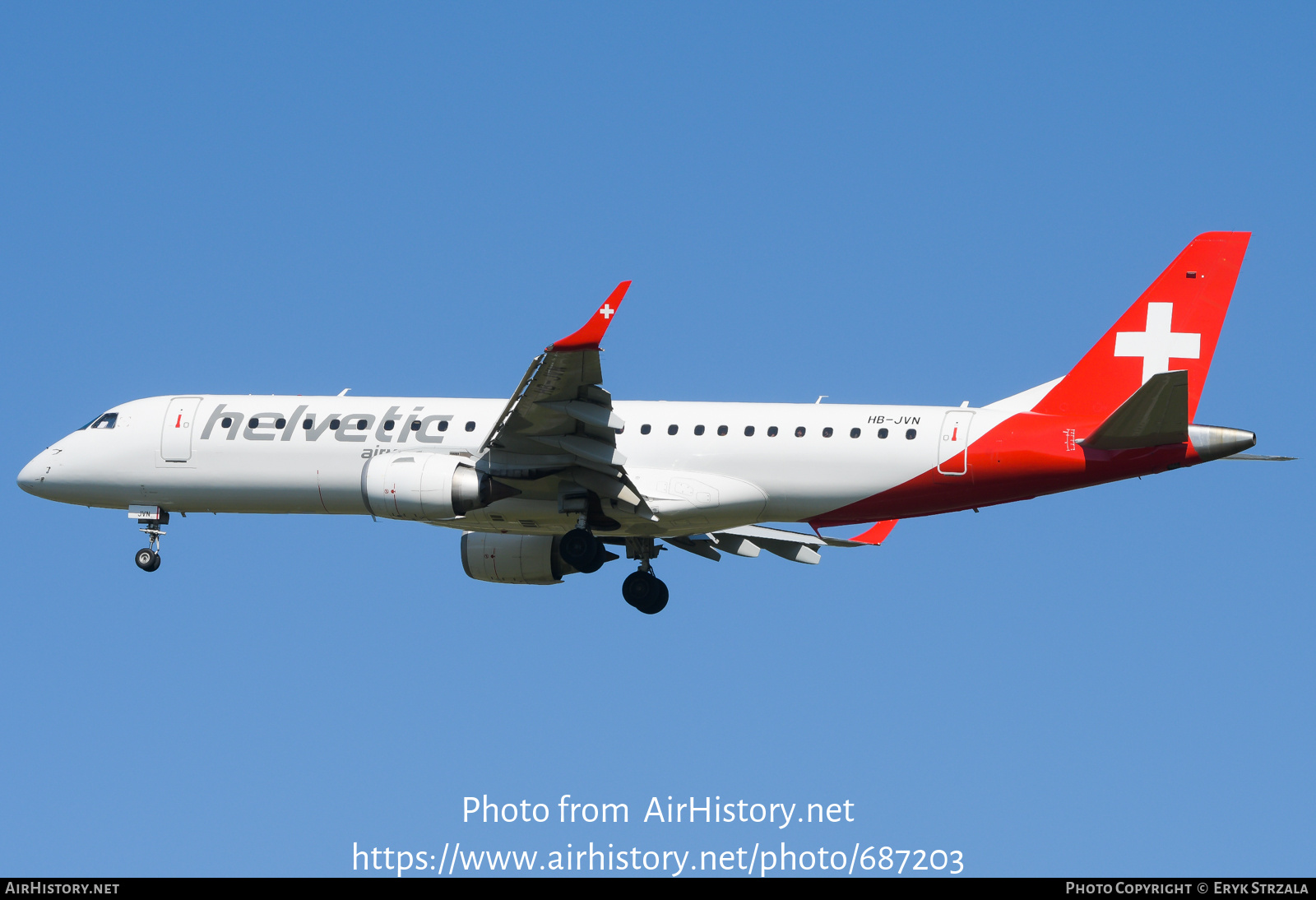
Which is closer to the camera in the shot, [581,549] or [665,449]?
[581,549]

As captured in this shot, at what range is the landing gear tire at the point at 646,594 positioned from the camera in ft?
126

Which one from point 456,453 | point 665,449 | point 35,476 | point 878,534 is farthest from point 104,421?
point 878,534

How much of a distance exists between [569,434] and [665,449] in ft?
9.14

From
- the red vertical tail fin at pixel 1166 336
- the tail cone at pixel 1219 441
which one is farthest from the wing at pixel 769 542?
the tail cone at pixel 1219 441

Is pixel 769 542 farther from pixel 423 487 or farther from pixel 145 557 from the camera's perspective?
pixel 145 557

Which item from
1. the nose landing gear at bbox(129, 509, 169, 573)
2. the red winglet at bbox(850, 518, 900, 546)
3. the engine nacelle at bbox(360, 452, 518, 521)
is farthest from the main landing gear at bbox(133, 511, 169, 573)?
the red winglet at bbox(850, 518, 900, 546)

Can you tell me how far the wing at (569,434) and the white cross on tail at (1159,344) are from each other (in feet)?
35.8

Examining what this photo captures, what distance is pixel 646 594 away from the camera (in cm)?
3850

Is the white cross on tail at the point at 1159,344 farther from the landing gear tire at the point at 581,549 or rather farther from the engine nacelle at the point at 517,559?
the engine nacelle at the point at 517,559

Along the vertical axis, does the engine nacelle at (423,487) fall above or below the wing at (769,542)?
below

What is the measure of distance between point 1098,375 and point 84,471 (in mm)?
23814

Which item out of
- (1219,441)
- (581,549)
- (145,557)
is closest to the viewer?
(1219,441)
